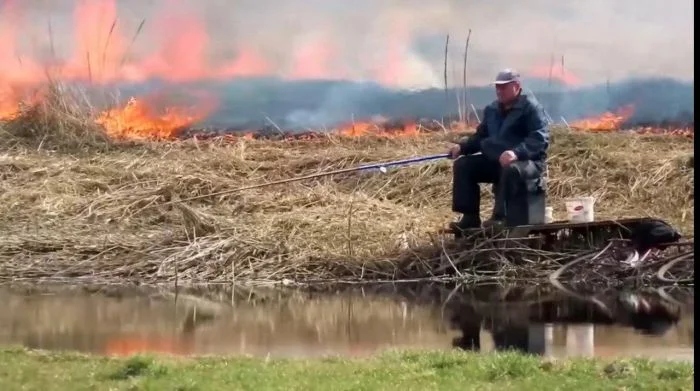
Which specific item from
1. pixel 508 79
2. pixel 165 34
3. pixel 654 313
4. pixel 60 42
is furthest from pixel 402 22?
pixel 654 313

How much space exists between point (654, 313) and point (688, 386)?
2319mm

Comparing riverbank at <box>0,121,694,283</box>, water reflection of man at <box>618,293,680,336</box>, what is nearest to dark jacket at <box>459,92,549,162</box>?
riverbank at <box>0,121,694,283</box>

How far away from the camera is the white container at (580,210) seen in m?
8.57

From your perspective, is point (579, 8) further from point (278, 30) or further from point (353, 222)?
point (353, 222)

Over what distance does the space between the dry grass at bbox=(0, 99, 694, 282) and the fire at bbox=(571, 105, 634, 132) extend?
479mm

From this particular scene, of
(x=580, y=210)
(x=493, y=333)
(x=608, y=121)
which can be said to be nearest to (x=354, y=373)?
(x=493, y=333)

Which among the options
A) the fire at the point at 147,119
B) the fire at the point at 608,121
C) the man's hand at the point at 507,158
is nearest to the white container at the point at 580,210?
the man's hand at the point at 507,158

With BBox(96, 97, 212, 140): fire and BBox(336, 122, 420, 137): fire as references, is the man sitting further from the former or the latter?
BBox(96, 97, 212, 140): fire

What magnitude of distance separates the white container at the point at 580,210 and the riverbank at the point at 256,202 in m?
1.17

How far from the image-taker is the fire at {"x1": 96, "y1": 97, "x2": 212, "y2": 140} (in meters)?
13.7

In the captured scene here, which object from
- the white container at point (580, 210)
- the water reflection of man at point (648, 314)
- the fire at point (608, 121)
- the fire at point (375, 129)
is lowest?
the water reflection of man at point (648, 314)

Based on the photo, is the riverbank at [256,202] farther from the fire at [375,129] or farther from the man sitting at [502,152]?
the man sitting at [502,152]

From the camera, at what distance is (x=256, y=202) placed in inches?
419

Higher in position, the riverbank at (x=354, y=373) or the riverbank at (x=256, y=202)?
the riverbank at (x=256, y=202)
